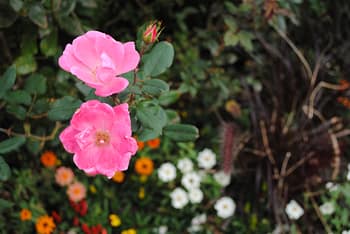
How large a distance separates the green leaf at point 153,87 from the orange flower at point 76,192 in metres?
0.83

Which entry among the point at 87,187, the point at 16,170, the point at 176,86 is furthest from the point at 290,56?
the point at 16,170

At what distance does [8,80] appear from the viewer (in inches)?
61.1

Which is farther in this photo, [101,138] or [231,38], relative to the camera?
[231,38]

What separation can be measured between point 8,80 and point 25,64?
0.36m

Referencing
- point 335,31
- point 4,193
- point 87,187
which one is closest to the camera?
point 4,193

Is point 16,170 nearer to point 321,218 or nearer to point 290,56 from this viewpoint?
point 321,218

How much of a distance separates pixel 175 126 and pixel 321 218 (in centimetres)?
89

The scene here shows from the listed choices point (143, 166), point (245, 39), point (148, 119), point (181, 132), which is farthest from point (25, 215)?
point (245, 39)

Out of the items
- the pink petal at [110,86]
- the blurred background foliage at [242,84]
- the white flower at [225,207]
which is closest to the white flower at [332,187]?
the blurred background foliage at [242,84]

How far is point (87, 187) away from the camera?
216 centimetres

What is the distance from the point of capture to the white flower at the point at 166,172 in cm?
221

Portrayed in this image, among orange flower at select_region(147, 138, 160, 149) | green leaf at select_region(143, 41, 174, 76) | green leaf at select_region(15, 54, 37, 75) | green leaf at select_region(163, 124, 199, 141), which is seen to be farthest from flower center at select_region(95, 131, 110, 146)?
orange flower at select_region(147, 138, 160, 149)

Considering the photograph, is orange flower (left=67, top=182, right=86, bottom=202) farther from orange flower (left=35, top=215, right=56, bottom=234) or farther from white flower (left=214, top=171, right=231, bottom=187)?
white flower (left=214, top=171, right=231, bottom=187)

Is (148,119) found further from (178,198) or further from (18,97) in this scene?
(178,198)
